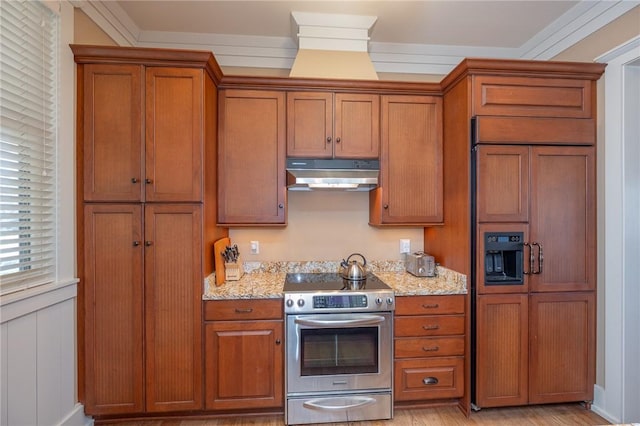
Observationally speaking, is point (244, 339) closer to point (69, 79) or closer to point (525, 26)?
point (69, 79)

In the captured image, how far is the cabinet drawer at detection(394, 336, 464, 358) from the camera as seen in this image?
7.30 ft

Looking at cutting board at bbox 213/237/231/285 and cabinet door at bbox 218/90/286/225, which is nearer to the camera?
cutting board at bbox 213/237/231/285

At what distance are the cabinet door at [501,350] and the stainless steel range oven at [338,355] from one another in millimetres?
614

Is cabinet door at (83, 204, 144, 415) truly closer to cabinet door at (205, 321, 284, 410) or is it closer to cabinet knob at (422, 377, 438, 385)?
cabinet door at (205, 321, 284, 410)

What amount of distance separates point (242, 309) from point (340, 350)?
2.34ft

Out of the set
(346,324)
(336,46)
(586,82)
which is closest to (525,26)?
(586,82)

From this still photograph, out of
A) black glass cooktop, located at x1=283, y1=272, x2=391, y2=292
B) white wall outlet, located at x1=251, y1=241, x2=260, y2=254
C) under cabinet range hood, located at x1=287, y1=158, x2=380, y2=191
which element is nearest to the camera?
black glass cooktop, located at x1=283, y1=272, x2=391, y2=292

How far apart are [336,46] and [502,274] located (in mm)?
2112

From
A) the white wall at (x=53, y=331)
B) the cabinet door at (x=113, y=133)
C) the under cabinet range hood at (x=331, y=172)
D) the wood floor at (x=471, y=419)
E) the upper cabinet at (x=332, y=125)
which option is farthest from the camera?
the upper cabinet at (x=332, y=125)

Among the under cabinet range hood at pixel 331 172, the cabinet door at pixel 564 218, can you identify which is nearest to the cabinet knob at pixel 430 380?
the cabinet door at pixel 564 218

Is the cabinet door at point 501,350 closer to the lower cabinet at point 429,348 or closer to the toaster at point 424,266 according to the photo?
the lower cabinet at point 429,348

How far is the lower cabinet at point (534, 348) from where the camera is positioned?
86.9 inches

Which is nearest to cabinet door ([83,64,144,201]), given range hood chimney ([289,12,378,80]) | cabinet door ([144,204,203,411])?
cabinet door ([144,204,203,411])

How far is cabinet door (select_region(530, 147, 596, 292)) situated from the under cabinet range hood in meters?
1.12
